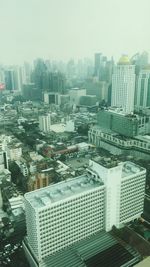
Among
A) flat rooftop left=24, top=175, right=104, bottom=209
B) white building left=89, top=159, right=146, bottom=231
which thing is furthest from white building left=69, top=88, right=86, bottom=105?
flat rooftop left=24, top=175, right=104, bottom=209

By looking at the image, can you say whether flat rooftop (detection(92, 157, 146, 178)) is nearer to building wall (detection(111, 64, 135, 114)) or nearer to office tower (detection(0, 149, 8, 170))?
office tower (detection(0, 149, 8, 170))

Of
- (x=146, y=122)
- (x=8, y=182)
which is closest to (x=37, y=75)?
(x=146, y=122)

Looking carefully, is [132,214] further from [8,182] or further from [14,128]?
[14,128]

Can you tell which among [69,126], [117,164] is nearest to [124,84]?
[69,126]

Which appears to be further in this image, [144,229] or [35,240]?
[144,229]

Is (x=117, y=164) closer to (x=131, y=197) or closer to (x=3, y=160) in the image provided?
(x=131, y=197)
